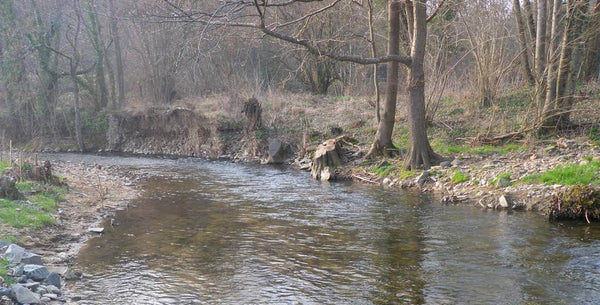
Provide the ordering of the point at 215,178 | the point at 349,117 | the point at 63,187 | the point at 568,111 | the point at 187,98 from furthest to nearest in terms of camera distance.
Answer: the point at 187,98 < the point at 349,117 < the point at 215,178 < the point at 568,111 < the point at 63,187

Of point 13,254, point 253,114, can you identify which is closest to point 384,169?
point 253,114

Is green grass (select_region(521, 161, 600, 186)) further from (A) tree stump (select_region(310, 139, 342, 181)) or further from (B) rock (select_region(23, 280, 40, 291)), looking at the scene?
(B) rock (select_region(23, 280, 40, 291))

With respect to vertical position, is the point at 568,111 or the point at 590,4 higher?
the point at 590,4

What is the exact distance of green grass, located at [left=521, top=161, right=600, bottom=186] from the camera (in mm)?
12672

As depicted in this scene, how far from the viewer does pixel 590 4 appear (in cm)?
1848

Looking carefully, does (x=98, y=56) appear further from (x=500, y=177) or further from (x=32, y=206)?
(x=500, y=177)

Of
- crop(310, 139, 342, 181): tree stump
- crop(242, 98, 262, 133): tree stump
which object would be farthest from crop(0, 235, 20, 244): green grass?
crop(242, 98, 262, 133): tree stump

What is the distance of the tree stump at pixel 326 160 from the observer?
19.9 m

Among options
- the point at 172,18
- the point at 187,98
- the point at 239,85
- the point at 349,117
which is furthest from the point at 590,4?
the point at 187,98

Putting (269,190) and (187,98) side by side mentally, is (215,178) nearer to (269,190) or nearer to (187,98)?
(269,190)

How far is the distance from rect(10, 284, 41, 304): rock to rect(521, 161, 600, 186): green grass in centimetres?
1162

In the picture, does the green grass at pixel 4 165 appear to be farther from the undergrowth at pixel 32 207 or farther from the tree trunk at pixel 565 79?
the tree trunk at pixel 565 79

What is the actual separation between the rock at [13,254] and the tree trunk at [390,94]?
13.6 meters

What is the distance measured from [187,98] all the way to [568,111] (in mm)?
25593
